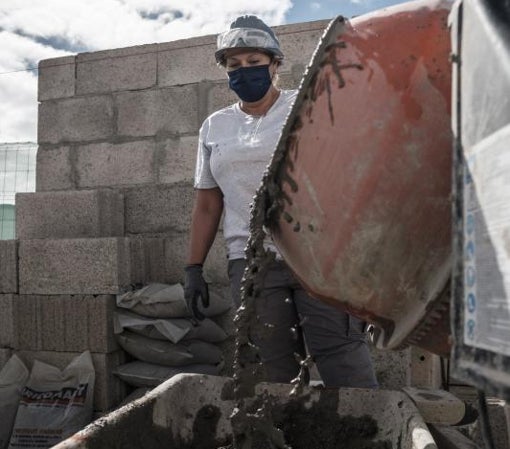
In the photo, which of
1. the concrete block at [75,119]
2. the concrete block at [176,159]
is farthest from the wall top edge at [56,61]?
the concrete block at [176,159]

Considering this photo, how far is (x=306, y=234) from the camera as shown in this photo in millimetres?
1019

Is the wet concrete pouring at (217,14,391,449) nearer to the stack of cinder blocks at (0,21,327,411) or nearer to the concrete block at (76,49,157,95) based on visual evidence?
the stack of cinder blocks at (0,21,327,411)

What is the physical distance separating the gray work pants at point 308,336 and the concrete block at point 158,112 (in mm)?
1617

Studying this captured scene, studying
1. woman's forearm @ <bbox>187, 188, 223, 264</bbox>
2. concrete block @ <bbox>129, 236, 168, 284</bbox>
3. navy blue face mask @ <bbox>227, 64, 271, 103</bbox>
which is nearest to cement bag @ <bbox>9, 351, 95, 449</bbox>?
concrete block @ <bbox>129, 236, 168, 284</bbox>

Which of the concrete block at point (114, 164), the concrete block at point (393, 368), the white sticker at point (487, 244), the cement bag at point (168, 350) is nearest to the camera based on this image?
the white sticker at point (487, 244)

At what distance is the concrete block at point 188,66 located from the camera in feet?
10.8

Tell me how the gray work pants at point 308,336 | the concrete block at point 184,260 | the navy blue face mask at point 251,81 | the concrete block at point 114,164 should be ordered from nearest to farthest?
1. the gray work pants at point 308,336
2. the navy blue face mask at point 251,81
3. the concrete block at point 184,260
4. the concrete block at point 114,164

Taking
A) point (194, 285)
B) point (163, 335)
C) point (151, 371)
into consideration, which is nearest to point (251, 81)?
point (194, 285)

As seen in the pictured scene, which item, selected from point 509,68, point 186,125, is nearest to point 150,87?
point 186,125

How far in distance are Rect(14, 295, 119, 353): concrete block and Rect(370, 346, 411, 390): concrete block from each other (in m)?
1.49

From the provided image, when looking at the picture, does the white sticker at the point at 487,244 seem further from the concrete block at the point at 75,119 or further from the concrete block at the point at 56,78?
the concrete block at the point at 56,78

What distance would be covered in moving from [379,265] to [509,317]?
34cm

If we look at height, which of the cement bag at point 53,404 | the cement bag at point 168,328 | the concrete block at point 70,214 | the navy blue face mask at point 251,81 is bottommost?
the cement bag at point 53,404

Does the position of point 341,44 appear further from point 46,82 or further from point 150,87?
point 46,82
